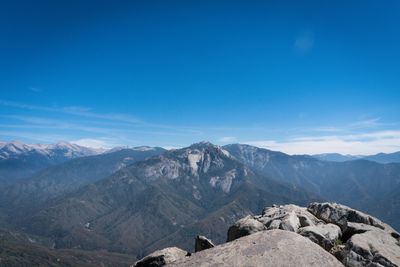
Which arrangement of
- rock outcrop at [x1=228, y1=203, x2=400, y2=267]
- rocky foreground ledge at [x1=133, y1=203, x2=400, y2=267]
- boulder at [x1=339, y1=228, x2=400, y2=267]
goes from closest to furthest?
rocky foreground ledge at [x1=133, y1=203, x2=400, y2=267], boulder at [x1=339, y1=228, x2=400, y2=267], rock outcrop at [x1=228, y1=203, x2=400, y2=267]

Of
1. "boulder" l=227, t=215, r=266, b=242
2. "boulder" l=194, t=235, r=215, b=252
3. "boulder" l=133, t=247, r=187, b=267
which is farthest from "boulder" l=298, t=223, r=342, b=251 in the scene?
"boulder" l=133, t=247, r=187, b=267

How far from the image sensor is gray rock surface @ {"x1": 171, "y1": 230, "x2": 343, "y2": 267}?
18.6 m

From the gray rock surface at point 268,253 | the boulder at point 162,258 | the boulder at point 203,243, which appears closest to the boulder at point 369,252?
the gray rock surface at point 268,253

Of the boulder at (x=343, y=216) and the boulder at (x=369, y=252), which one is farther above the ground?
the boulder at (x=343, y=216)

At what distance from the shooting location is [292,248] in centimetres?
1941

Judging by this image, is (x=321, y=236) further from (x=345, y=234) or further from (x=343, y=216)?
(x=343, y=216)

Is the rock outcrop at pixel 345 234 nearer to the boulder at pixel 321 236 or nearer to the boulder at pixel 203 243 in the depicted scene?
the boulder at pixel 321 236

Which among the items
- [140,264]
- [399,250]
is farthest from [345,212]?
[140,264]

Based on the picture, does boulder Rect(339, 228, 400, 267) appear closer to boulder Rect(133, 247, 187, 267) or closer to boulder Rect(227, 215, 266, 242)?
boulder Rect(227, 215, 266, 242)

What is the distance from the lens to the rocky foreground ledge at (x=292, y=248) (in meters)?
18.9

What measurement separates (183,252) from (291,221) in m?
8.18

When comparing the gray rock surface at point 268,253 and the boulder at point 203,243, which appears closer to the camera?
the gray rock surface at point 268,253

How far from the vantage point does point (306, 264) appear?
18.4 metres

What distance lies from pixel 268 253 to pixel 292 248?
1.54m
